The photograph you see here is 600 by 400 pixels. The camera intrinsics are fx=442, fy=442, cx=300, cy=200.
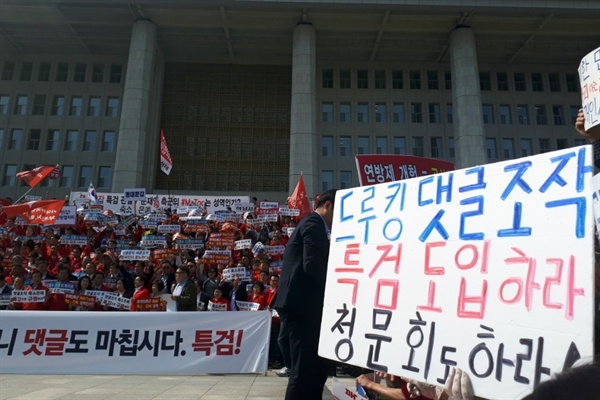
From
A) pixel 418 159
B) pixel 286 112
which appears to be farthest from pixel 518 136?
pixel 418 159

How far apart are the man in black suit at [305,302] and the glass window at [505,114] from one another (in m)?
39.6

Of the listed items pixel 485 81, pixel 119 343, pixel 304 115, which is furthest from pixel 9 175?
pixel 485 81

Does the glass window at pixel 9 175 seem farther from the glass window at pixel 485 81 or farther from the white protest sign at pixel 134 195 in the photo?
the glass window at pixel 485 81

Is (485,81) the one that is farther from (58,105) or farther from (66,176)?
(58,105)

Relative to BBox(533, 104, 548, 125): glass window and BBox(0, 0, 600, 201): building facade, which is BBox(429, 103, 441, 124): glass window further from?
BBox(533, 104, 548, 125): glass window

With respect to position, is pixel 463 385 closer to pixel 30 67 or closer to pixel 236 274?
pixel 236 274

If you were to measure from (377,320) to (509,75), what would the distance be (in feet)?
141

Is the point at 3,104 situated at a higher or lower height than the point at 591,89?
higher

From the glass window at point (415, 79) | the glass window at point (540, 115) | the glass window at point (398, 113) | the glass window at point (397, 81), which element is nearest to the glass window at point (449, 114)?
the glass window at point (415, 79)

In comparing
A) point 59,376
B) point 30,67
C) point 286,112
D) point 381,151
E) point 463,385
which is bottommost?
point 59,376

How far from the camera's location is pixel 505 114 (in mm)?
38812

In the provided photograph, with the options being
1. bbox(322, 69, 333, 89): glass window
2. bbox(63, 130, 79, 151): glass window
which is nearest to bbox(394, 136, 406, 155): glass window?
bbox(322, 69, 333, 89): glass window

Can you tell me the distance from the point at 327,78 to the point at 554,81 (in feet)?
66.7

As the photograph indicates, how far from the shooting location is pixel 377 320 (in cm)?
238
